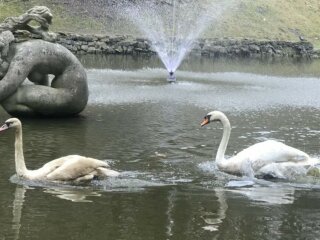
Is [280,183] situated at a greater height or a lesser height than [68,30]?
lesser

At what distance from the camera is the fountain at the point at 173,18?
46156 mm

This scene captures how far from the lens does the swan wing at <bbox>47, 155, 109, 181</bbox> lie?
9188mm

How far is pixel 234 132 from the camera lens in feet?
48.3

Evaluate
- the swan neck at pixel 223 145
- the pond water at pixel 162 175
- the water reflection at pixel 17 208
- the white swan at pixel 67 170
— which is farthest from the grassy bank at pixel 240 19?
the water reflection at pixel 17 208

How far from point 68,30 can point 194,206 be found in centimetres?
3744

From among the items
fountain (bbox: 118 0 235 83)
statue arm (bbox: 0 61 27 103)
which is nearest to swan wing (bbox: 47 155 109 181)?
statue arm (bbox: 0 61 27 103)

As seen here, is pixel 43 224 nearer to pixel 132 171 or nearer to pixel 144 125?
pixel 132 171

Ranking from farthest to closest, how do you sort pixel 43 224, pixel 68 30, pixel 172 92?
pixel 68 30 → pixel 172 92 → pixel 43 224

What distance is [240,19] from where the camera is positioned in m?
55.1

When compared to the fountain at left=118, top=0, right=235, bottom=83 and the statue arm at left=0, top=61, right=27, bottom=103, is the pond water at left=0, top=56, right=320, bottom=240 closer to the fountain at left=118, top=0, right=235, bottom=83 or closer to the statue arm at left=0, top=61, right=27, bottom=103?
the statue arm at left=0, top=61, right=27, bottom=103

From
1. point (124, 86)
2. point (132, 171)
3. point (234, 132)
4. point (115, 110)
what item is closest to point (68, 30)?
point (124, 86)

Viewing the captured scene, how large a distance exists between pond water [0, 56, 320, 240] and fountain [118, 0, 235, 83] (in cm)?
2308

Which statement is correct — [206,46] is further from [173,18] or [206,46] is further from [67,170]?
[67,170]

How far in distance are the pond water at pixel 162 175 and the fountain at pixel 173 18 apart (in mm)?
23078
